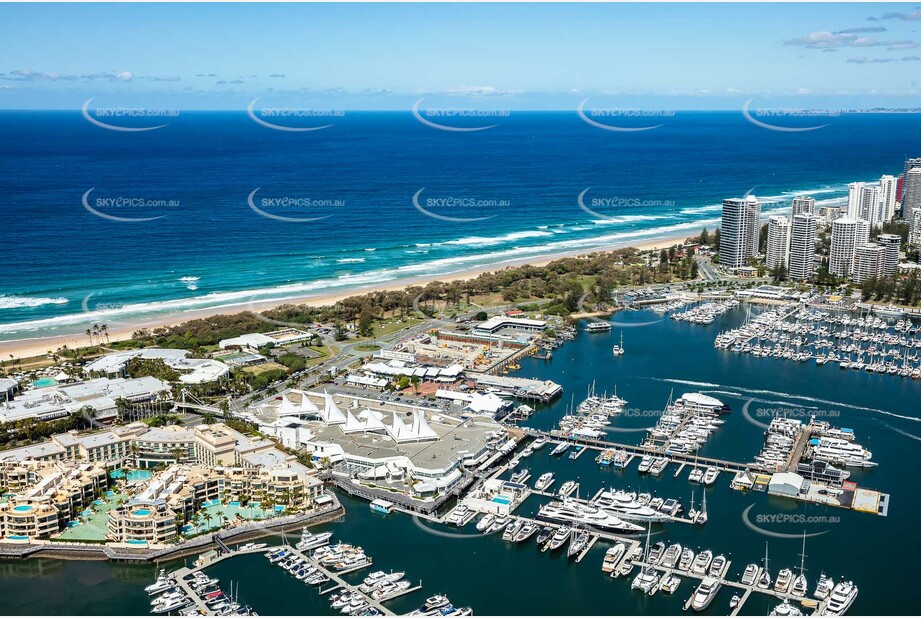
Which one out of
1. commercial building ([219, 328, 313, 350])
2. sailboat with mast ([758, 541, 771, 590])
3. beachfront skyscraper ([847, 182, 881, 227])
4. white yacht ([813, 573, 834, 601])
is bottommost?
sailboat with mast ([758, 541, 771, 590])

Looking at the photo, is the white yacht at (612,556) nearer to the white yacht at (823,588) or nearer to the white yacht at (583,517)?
the white yacht at (583,517)

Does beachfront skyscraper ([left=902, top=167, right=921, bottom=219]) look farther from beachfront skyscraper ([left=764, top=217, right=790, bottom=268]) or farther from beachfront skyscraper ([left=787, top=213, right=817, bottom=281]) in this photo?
beachfront skyscraper ([left=787, top=213, right=817, bottom=281])

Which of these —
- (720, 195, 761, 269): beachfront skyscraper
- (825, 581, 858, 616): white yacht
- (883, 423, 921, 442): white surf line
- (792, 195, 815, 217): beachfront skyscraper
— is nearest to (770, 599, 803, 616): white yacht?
(825, 581, 858, 616): white yacht

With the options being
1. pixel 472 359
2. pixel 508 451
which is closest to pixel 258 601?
pixel 508 451

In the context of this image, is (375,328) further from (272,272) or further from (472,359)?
(272,272)

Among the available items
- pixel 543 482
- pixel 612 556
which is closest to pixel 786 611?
pixel 612 556

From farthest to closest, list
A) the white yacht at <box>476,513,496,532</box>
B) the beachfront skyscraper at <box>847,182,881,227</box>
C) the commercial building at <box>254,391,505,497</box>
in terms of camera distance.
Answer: the beachfront skyscraper at <box>847,182,881,227</box>
the commercial building at <box>254,391,505,497</box>
the white yacht at <box>476,513,496,532</box>
